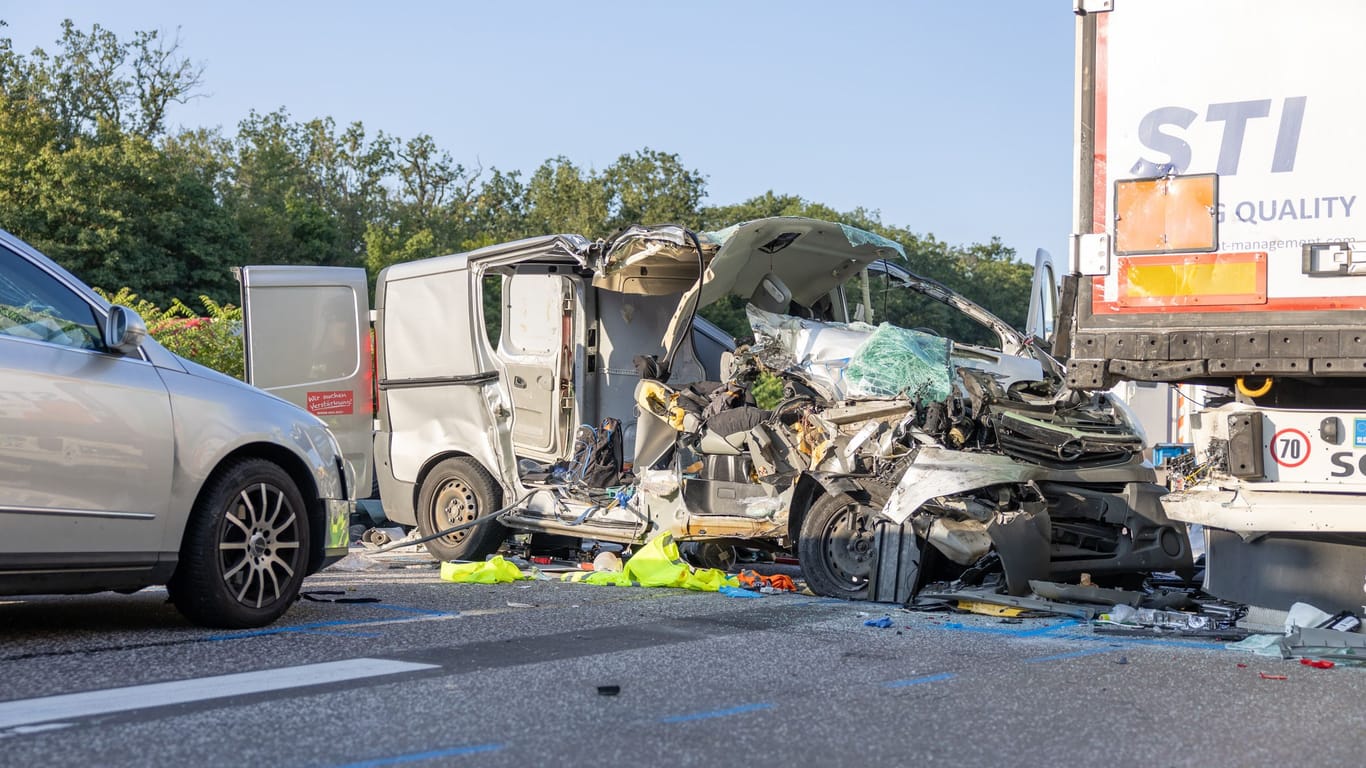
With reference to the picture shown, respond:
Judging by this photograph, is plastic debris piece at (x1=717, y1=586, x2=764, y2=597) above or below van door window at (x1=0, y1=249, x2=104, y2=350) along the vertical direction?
below

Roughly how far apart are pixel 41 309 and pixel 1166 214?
194 inches

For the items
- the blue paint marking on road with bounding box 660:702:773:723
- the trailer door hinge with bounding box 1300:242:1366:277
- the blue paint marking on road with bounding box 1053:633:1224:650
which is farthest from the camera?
the blue paint marking on road with bounding box 1053:633:1224:650

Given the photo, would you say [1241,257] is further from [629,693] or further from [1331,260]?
[629,693]

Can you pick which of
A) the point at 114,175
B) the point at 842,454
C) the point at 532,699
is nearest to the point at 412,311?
the point at 842,454

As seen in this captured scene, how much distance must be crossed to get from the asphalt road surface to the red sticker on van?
4.41 metres

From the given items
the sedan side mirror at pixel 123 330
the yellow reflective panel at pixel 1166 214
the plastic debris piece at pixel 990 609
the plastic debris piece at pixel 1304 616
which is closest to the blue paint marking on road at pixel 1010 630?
the plastic debris piece at pixel 990 609

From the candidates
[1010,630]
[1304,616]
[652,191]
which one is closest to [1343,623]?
[1304,616]

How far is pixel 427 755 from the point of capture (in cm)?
385

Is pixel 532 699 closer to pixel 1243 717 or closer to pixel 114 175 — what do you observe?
pixel 1243 717

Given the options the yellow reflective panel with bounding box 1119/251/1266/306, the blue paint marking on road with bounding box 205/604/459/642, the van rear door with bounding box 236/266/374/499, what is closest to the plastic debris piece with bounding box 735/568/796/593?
the blue paint marking on road with bounding box 205/604/459/642

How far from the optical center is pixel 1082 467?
27.8 feet

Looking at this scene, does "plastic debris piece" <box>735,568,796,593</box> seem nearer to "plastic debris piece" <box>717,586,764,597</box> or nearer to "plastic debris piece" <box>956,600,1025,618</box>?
"plastic debris piece" <box>717,586,764,597</box>

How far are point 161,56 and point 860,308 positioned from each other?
144 feet

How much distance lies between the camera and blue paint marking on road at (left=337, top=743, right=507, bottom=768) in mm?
3727
